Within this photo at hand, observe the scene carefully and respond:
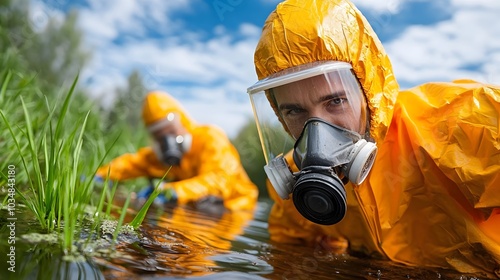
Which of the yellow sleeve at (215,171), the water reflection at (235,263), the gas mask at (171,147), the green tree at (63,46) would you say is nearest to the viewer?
the water reflection at (235,263)

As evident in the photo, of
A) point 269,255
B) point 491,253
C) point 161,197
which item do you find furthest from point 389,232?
point 161,197

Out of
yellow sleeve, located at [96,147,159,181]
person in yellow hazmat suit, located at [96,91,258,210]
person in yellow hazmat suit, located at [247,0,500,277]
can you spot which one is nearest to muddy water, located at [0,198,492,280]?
person in yellow hazmat suit, located at [247,0,500,277]

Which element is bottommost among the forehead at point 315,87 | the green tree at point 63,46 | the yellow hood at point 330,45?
the forehead at point 315,87

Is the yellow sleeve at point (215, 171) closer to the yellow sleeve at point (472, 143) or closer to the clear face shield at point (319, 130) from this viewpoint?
the clear face shield at point (319, 130)

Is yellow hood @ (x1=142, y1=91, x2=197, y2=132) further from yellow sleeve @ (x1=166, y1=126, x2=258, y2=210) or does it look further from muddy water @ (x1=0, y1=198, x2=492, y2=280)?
muddy water @ (x1=0, y1=198, x2=492, y2=280)

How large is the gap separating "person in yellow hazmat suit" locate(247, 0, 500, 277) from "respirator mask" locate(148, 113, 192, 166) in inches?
143

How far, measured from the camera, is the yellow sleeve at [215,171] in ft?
17.0

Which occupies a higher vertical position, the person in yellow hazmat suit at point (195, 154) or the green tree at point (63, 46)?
the green tree at point (63, 46)

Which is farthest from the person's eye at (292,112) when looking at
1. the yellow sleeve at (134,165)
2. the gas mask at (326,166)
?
the yellow sleeve at (134,165)

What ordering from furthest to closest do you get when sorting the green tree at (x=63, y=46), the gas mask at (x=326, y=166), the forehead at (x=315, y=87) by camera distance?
the green tree at (x=63, y=46) → the forehead at (x=315, y=87) → the gas mask at (x=326, y=166)

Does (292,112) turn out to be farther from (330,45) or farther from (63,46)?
(63,46)

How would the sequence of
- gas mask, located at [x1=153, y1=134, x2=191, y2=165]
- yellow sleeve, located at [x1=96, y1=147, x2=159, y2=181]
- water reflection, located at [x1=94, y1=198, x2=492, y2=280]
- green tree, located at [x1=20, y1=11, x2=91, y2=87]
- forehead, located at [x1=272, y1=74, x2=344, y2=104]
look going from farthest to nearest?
1. green tree, located at [x1=20, y1=11, x2=91, y2=87]
2. yellow sleeve, located at [x1=96, y1=147, x2=159, y2=181]
3. gas mask, located at [x1=153, y1=134, x2=191, y2=165]
4. forehead, located at [x1=272, y1=74, x2=344, y2=104]
5. water reflection, located at [x1=94, y1=198, x2=492, y2=280]

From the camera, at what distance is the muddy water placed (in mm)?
1141

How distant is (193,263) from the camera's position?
1.44 meters
